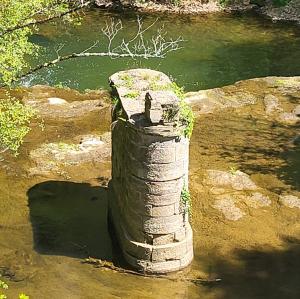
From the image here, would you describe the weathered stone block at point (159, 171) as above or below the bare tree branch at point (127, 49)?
below

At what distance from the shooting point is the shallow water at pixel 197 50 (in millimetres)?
21328

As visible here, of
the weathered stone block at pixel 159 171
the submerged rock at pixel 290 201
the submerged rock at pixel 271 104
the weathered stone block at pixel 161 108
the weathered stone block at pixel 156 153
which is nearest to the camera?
the weathered stone block at pixel 161 108

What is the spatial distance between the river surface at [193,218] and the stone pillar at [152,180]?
0.46 meters

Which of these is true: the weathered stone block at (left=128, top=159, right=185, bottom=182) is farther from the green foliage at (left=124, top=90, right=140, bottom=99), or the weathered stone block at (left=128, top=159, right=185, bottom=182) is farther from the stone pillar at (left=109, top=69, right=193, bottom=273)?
the green foliage at (left=124, top=90, right=140, bottom=99)

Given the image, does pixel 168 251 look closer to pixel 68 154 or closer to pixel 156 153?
pixel 156 153

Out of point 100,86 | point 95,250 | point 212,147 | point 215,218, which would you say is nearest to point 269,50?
point 100,86

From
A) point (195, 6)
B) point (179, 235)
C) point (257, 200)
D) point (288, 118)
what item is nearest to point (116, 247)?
point (179, 235)

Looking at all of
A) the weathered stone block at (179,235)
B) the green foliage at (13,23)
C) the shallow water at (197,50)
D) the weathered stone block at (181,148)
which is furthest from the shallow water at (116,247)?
the shallow water at (197,50)

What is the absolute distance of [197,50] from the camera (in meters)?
24.2

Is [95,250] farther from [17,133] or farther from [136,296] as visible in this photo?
[17,133]

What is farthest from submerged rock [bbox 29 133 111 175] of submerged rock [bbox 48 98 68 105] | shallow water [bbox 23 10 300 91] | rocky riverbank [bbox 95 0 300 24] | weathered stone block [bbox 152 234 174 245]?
rocky riverbank [bbox 95 0 300 24]

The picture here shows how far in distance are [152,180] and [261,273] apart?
8.70 feet

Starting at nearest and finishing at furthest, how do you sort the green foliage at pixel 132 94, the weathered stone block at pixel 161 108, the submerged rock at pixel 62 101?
the weathered stone block at pixel 161 108 < the green foliage at pixel 132 94 < the submerged rock at pixel 62 101

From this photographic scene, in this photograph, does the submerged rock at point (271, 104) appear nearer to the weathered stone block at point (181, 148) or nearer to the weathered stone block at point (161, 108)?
the weathered stone block at point (181, 148)
